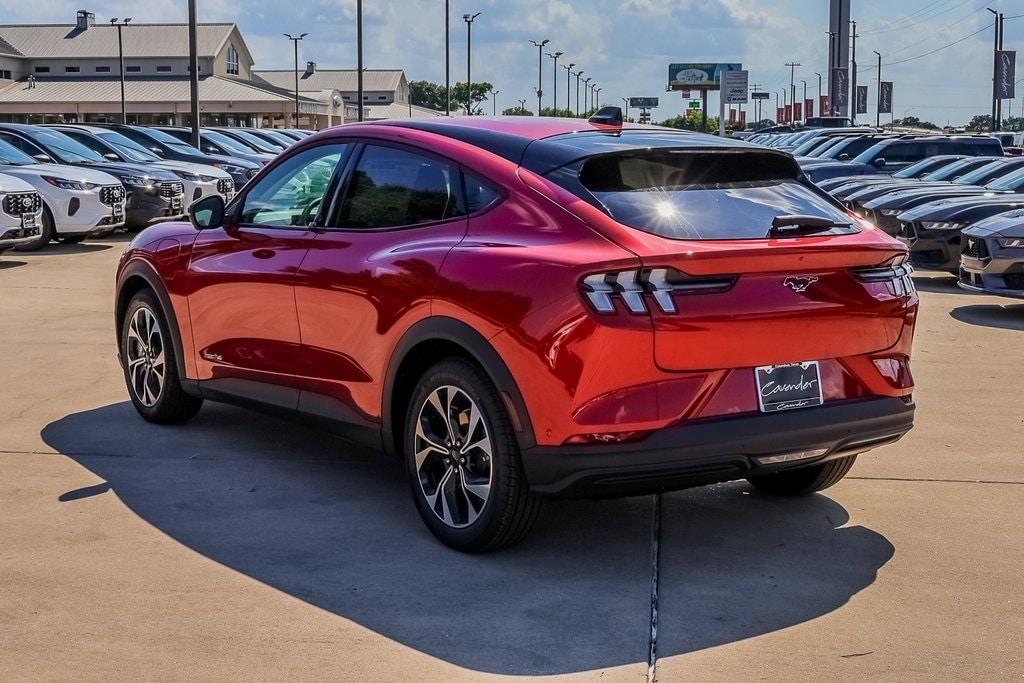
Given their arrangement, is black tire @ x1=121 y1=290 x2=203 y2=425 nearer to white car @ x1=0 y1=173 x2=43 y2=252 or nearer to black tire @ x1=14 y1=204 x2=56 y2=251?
white car @ x1=0 y1=173 x2=43 y2=252

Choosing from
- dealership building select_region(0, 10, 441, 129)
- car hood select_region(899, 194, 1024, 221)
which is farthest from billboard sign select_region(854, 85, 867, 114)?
car hood select_region(899, 194, 1024, 221)

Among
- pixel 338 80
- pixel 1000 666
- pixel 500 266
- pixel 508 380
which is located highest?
pixel 338 80

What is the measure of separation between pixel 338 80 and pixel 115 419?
424 feet

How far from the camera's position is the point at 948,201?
15.6m

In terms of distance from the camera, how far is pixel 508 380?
4703mm

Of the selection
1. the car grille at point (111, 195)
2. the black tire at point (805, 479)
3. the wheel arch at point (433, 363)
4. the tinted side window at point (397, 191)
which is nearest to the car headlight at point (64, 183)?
the car grille at point (111, 195)

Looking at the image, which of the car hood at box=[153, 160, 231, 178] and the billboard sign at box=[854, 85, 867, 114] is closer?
the car hood at box=[153, 160, 231, 178]

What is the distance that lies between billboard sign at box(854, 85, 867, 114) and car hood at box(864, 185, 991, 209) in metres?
105

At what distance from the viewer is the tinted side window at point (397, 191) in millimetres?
5359

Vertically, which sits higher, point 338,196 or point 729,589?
point 338,196

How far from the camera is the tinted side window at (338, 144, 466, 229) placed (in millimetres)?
5359

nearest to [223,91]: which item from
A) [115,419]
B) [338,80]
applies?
[338,80]

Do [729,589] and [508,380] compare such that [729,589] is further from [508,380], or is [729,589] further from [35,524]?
[35,524]

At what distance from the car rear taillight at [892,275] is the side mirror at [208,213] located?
3.12 metres
